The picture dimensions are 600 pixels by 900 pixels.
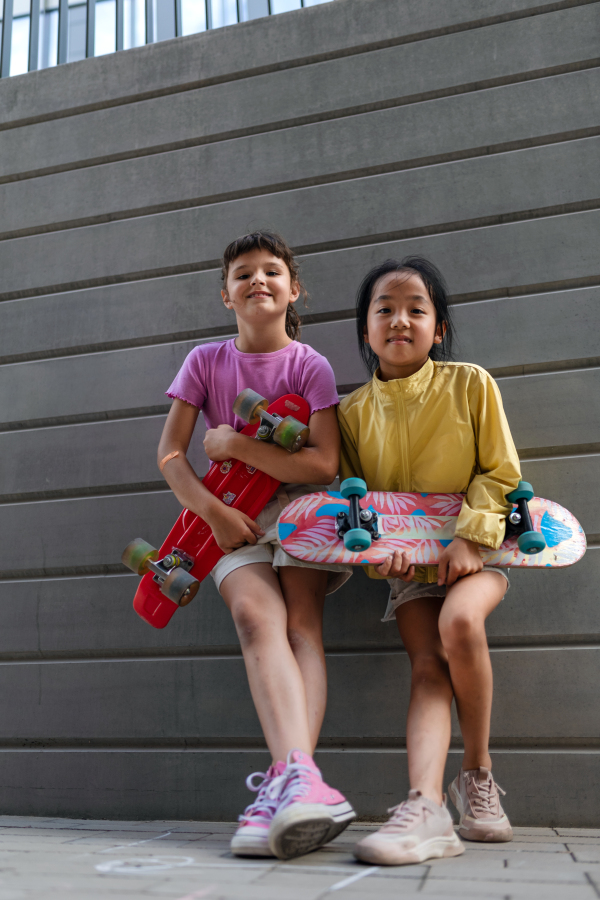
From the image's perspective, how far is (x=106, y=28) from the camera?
8.80 feet

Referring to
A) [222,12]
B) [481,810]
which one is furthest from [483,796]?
[222,12]

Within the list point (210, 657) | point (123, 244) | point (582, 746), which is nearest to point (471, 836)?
point (582, 746)

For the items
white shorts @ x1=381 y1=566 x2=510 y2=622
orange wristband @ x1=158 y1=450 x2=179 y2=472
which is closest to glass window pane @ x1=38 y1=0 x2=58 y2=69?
orange wristband @ x1=158 y1=450 x2=179 y2=472

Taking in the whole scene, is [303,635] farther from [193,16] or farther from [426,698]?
[193,16]

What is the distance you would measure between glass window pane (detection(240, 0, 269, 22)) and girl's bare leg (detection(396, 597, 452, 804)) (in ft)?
7.54

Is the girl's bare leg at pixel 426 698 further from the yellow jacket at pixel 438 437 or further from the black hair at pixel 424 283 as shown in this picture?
the black hair at pixel 424 283

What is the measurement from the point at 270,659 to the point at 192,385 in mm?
764

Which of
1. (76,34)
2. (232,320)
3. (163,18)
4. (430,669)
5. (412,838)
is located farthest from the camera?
(76,34)

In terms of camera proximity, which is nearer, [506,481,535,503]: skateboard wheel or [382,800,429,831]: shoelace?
[382,800,429,831]: shoelace

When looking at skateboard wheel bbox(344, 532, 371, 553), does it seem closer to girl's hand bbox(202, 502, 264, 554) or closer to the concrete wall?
girl's hand bbox(202, 502, 264, 554)

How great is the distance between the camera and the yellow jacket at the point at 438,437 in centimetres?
147

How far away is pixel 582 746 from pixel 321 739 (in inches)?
26.4

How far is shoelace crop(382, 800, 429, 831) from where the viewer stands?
108cm

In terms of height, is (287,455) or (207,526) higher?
(287,455)
